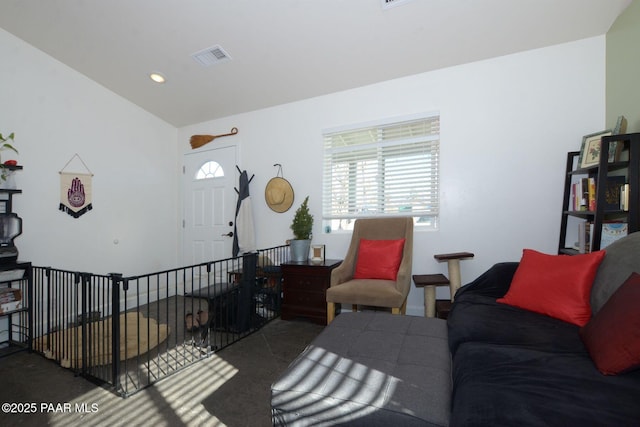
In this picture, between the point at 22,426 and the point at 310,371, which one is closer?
the point at 310,371

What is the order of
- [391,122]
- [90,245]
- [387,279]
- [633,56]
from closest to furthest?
[633,56] < [387,279] < [391,122] < [90,245]

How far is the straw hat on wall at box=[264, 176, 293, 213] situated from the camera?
363 centimetres

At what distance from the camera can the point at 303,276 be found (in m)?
2.94

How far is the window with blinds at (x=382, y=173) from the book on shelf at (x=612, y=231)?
4.17ft

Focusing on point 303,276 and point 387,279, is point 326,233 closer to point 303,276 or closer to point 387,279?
point 303,276

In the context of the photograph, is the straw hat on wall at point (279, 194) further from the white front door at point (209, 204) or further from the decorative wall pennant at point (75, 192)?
the decorative wall pennant at point (75, 192)

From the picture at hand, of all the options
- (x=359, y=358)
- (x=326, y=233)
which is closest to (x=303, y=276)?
(x=326, y=233)

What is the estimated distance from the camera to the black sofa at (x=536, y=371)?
85 cm

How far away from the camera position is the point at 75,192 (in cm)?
328

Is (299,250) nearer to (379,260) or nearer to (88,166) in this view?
(379,260)

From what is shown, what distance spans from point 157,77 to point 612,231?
4.61 metres

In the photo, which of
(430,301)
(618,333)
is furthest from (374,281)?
(618,333)

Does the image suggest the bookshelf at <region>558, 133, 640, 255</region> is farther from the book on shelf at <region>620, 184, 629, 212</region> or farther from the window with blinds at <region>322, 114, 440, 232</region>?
the window with blinds at <region>322, 114, 440, 232</region>

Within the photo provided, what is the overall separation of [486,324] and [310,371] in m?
1.02
